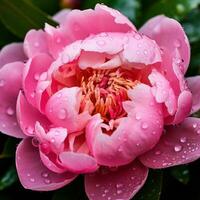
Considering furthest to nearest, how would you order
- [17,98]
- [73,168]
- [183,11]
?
[183,11] → [17,98] → [73,168]

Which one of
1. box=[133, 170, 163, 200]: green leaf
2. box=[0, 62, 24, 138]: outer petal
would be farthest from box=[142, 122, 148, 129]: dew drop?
box=[0, 62, 24, 138]: outer petal

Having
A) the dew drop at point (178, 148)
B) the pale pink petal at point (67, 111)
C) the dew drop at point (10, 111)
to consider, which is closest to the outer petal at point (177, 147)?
the dew drop at point (178, 148)

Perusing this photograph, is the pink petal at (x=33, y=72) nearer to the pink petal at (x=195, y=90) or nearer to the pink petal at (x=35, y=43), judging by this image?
the pink petal at (x=35, y=43)

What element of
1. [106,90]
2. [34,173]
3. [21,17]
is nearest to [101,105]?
[106,90]

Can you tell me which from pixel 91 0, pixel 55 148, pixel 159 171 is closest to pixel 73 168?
pixel 55 148

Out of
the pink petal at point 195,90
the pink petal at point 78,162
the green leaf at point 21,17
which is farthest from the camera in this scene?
the green leaf at point 21,17

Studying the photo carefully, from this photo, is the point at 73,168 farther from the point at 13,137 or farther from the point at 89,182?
the point at 13,137

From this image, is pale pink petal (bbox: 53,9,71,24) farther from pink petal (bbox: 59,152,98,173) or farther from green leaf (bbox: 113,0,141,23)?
pink petal (bbox: 59,152,98,173)
